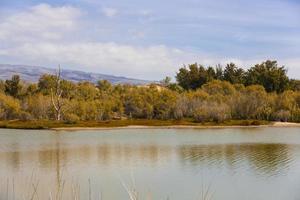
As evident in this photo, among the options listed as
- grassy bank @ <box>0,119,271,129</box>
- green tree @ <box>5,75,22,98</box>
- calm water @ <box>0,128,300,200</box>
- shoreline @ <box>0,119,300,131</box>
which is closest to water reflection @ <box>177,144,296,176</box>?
calm water @ <box>0,128,300,200</box>

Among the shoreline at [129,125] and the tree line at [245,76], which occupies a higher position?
the tree line at [245,76]

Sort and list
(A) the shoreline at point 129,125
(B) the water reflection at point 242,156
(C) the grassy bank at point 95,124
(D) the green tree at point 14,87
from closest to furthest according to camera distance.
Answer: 1. (B) the water reflection at point 242,156
2. (A) the shoreline at point 129,125
3. (C) the grassy bank at point 95,124
4. (D) the green tree at point 14,87

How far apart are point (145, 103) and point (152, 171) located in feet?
153

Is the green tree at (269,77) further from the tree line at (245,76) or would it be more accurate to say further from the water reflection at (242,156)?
the water reflection at (242,156)

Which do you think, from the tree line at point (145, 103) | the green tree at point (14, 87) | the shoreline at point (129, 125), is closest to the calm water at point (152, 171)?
the shoreline at point (129, 125)

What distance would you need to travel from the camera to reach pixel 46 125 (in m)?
49.3

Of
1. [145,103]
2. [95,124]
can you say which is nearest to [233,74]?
[145,103]

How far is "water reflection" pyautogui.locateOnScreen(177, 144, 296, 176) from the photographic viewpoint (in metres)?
19.4

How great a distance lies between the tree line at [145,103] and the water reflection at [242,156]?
91.9 feet

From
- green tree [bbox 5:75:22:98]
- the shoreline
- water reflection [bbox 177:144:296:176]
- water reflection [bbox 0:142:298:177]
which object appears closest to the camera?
water reflection [bbox 177:144:296:176]

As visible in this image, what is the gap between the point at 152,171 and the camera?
58.5 ft

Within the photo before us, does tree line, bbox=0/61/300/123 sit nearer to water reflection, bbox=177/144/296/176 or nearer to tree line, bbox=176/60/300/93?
tree line, bbox=176/60/300/93

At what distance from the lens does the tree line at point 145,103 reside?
59406 millimetres

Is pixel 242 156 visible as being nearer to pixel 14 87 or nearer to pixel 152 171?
pixel 152 171
